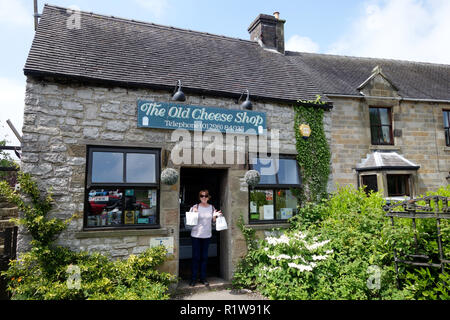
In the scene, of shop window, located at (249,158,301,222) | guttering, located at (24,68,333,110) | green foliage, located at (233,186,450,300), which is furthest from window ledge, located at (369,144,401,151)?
shop window, located at (249,158,301,222)

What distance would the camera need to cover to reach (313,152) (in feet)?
23.4

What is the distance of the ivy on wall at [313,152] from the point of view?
22.9 feet

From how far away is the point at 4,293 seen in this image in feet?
16.6

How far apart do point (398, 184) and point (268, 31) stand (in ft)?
25.0

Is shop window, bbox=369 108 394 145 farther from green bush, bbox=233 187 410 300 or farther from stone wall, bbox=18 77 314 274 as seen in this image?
stone wall, bbox=18 77 314 274

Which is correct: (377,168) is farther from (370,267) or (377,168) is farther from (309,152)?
(370,267)

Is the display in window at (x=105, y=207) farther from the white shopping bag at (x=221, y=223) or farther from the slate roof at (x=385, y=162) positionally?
the slate roof at (x=385, y=162)

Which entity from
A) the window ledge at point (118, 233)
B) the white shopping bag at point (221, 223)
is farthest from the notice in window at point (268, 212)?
the window ledge at point (118, 233)

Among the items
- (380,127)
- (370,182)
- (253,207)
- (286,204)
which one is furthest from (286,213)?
(380,127)

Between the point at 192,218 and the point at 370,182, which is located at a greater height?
the point at 370,182

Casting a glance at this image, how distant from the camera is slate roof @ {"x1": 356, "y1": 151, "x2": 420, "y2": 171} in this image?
10.6 meters

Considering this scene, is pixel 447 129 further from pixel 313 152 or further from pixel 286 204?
pixel 286 204
